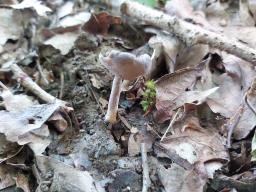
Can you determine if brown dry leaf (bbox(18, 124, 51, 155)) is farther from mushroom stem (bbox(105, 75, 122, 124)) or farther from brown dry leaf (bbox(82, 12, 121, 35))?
brown dry leaf (bbox(82, 12, 121, 35))

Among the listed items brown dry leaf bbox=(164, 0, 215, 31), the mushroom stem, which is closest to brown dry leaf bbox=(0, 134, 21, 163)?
the mushroom stem

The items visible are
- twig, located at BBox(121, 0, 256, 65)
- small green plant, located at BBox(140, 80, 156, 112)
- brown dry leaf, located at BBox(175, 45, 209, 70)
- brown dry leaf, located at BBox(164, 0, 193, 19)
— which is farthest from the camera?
brown dry leaf, located at BBox(164, 0, 193, 19)

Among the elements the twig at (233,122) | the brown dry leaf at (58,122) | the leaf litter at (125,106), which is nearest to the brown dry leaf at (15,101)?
the leaf litter at (125,106)

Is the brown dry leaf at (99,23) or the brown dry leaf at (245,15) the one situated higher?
the brown dry leaf at (245,15)

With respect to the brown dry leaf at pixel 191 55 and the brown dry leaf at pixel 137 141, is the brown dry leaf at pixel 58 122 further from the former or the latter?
the brown dry leaf at pixel 191 55

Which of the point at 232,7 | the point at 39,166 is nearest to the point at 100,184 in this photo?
the point at 39,166

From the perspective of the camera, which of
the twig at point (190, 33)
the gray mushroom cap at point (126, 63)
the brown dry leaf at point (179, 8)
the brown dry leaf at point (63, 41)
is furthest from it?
the brown dry leaf at point (179, 8)

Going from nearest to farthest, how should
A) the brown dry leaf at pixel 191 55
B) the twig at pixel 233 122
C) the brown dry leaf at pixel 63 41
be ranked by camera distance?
1. the twig at pixel 233 122
2. the brown dry leaf at pixel 191 55
3. the brown dry leaf at pixel 63 41

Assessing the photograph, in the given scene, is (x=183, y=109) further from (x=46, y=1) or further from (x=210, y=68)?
(x=46, y=1)
